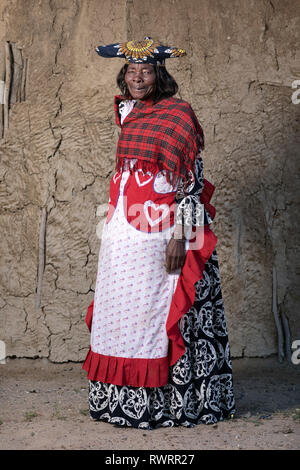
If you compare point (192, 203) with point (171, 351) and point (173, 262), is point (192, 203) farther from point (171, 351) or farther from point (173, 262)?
point (171, 351)

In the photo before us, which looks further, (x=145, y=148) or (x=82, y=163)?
(x=82, y=163)

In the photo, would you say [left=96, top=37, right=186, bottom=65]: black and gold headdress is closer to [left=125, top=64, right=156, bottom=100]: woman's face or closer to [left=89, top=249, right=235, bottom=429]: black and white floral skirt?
[left=125, top=64, right=156, bottom=100]: woman's face

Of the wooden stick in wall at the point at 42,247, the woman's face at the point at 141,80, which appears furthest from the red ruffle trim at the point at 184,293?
the wooden stick in wall at the point at 42,247

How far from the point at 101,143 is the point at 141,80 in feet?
4.40

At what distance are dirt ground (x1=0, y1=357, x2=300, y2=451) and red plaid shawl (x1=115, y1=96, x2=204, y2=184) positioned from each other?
1.28m

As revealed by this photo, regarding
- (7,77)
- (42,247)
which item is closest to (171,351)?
(42,247)

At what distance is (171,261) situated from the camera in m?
3.37

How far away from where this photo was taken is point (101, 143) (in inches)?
184

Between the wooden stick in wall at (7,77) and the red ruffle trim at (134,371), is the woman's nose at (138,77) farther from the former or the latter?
the wooden stick in wall at (7,77)

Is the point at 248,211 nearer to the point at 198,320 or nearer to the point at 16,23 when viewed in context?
the point at 198,320

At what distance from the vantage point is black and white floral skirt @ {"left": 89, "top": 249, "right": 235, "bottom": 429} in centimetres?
337
